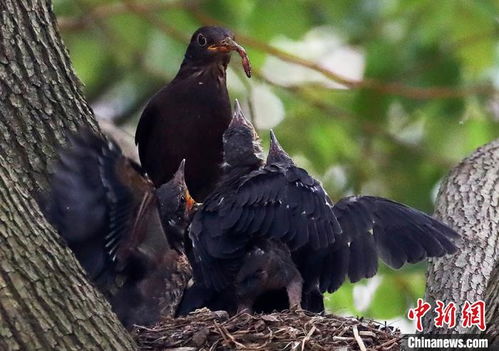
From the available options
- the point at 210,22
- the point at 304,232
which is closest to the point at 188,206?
the point at 304,232

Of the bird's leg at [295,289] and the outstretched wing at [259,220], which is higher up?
the outstretched wing at [259,220]

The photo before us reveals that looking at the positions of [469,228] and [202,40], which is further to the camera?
[202,40]

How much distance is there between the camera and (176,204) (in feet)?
19.9

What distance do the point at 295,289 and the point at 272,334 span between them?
57 centimetres

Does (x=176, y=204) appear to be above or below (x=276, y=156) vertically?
below

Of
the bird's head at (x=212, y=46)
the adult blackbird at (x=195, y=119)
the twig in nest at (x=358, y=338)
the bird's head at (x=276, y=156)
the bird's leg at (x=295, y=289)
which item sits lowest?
the twig in nest at (x=358, y=338)

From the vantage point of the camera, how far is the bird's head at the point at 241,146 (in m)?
6.21

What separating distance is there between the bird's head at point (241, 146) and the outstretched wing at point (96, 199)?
1.04 m

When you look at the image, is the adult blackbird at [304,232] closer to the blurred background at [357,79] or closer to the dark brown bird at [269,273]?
the dark brown bird at [269,273]

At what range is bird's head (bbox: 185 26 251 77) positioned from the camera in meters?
7.12

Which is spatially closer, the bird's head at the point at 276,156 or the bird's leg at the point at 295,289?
the bird's leg at the point at 295,289

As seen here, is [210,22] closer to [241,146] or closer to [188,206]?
[241,146]

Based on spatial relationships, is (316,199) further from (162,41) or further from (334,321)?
(162,41)
